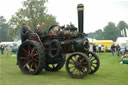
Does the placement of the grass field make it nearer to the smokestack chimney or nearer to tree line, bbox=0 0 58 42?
the smokestack chimney

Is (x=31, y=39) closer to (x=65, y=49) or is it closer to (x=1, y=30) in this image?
(x=65, y=49)

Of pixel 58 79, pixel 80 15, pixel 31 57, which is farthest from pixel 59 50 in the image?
pixel 80 15

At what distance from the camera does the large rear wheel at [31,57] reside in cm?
722

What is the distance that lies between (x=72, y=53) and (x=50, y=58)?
3.32 ft

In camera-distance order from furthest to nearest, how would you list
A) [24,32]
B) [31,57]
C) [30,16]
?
[30,16]
[24,32]
[31,57]

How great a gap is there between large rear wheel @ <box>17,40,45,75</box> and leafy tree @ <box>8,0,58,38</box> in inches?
1090

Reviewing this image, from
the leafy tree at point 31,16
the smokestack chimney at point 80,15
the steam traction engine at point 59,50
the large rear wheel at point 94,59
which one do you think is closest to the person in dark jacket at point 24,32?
the steam traction engine at point 59,50

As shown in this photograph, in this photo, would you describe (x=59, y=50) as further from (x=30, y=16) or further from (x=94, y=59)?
(x=30, y=16)

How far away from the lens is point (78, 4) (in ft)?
23.1

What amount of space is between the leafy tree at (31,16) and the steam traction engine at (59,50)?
27.9 meters

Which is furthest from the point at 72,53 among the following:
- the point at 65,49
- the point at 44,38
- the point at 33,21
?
the point at 33,21

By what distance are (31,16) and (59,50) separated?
31.0 m

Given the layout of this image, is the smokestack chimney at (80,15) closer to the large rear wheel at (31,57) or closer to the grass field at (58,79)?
the large rear wheel at (31,57)

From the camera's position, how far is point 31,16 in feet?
122
